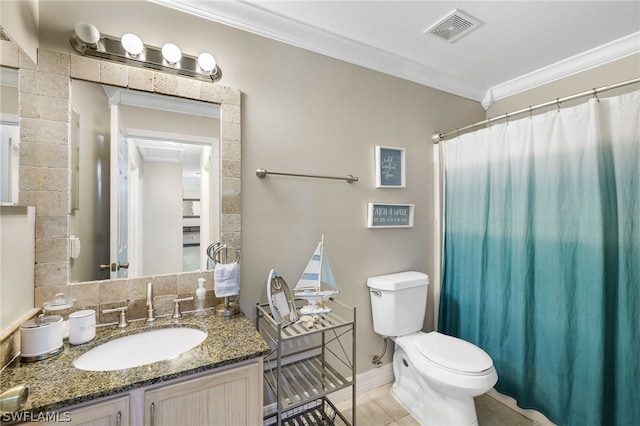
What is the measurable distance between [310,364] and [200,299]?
81 cm

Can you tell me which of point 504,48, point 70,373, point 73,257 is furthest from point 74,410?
point 504,48

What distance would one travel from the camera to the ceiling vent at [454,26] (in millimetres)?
1587

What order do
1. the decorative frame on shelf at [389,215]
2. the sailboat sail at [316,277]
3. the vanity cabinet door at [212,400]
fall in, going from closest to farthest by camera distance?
the vanity cabinet door at [212,400] < the sailboat sail at [316,277] < the decorative frame on shelf at [389,215]

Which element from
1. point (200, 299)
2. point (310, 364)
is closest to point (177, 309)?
point (200, 299)

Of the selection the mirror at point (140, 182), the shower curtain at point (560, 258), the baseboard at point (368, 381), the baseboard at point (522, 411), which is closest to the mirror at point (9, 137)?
the mirror at point (140, 182)

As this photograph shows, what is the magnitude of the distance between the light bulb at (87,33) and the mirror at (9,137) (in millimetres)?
289

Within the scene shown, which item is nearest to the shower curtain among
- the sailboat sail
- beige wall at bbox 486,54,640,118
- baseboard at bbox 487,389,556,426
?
baseboard at bbox 487,389,556,426

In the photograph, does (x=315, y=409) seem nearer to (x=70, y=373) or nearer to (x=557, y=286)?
(x=70, y=373)

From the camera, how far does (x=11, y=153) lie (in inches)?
38.7

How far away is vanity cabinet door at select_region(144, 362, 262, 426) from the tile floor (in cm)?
89

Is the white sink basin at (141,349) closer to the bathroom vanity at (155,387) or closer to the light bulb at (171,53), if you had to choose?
the bathroom vanity at (155,387)

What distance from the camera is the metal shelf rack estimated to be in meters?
1.42

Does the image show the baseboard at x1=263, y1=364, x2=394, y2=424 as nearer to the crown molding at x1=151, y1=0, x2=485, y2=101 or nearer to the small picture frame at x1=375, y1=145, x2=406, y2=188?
the small picture frame at x1=375, y1=145, x2=406, y2=188

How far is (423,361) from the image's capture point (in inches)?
62.9
